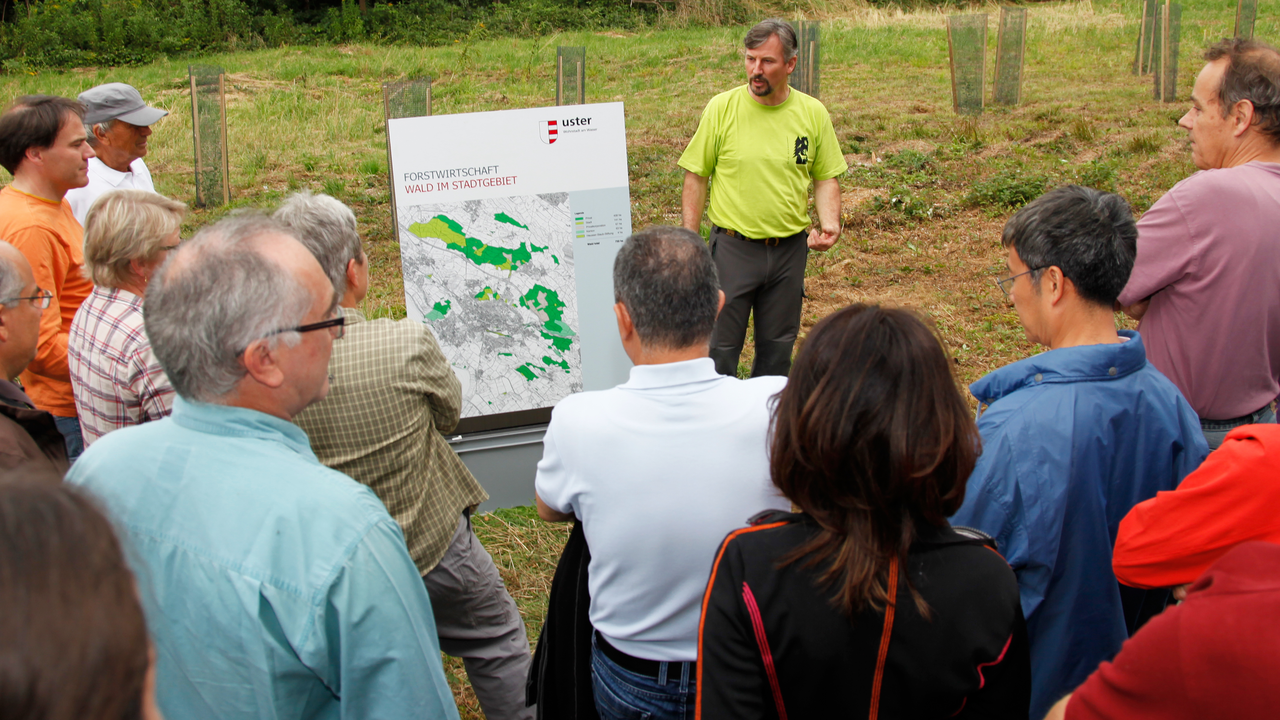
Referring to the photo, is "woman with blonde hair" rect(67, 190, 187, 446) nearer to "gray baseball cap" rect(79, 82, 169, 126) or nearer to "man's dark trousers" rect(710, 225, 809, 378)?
"gray baseball cap" rect(79, 82, 169, 126)

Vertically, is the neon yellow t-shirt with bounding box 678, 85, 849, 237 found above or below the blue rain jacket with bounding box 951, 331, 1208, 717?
above

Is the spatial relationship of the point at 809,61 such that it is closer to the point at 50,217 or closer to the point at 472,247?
the point at 472,247

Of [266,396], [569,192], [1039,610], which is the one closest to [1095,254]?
[1039,610]

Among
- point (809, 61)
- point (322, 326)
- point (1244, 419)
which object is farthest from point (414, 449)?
point (809, 61)

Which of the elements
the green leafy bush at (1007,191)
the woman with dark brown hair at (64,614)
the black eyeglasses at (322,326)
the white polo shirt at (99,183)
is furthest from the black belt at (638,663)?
the green leafy bush at (1007,191)

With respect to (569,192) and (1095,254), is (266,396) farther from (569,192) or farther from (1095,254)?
(569,192)

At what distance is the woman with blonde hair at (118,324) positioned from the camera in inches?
83.1

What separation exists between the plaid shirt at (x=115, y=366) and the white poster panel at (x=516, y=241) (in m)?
1.29

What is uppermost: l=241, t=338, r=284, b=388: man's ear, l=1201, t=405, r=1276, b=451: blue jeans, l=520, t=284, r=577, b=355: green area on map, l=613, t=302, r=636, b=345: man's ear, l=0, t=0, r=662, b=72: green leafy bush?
l=0, t=0, r=662, b=72: green leafy bush

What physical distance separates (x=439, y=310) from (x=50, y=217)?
4.58 feet

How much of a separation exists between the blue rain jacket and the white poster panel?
6.88ft

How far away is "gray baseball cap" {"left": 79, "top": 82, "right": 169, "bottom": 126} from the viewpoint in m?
3.71

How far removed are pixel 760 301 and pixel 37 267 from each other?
3.15 meters

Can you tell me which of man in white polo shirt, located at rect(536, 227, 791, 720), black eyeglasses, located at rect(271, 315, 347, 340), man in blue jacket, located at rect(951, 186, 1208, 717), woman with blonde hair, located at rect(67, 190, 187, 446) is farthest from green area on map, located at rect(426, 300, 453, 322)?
man in blue jacket, located at rect(951, 186, 1208, 717)
